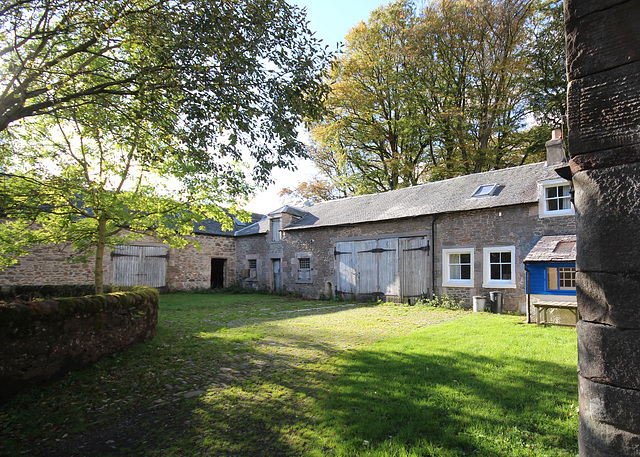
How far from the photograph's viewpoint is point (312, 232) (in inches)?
742

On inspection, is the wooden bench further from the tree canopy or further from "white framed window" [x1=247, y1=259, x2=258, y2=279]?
"white framed window" [x1=247, y1=259, x2=258, y2=279]

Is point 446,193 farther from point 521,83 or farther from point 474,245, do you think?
point 521,83

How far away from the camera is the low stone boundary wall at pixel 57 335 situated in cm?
448

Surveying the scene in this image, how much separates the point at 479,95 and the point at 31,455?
25.5 m

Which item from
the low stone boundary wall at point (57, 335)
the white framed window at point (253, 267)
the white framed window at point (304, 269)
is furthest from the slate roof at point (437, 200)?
the low stone boundary wall at point (57, 335)

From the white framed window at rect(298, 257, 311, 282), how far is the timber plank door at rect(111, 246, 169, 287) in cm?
734

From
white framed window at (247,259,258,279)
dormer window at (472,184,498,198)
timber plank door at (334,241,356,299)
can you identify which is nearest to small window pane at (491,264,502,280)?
dormer window at (472,184,498,198)

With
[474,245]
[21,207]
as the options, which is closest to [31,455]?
[21,207]

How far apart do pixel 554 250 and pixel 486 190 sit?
166 inches

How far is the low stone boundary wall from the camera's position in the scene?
448cm

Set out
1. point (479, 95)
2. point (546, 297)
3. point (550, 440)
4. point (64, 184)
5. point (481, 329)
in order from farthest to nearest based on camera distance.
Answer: point (479, 95)
point (546, 297)
point (481, 329)
point (64, 184)
point (550, 440)

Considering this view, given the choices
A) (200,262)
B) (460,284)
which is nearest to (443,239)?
(460,284)

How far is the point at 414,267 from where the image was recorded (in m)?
14.7

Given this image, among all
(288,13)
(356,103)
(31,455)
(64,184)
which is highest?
(356,103)
